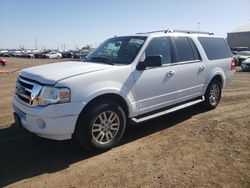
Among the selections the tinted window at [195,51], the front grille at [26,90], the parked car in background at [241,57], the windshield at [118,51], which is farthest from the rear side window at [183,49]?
the parked car in background at [241,57]

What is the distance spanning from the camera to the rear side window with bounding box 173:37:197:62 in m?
6.21

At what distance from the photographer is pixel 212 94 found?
7.48 m

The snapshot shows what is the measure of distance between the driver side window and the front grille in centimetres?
209

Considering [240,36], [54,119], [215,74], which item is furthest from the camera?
[240,36]

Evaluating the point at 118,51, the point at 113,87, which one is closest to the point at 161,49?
the point at 118,51

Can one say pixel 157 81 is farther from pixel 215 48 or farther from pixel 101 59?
pixel 215 48

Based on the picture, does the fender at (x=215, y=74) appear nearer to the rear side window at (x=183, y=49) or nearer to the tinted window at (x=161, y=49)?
the rear side window at (x=183, y=49)

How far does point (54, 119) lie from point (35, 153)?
93 cm

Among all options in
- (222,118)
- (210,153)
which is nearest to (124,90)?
(210,153)

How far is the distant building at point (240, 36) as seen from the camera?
76.5 metres

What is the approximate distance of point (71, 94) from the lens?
436 centimetres

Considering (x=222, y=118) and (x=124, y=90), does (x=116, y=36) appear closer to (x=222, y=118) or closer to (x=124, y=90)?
(x=124, y=90)

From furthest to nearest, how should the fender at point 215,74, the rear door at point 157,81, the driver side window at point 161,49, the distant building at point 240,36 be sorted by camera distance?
the distant building at point 240,36
the fender at point 215,74
the driver side window at point 161,49
the rear door at point 157,81

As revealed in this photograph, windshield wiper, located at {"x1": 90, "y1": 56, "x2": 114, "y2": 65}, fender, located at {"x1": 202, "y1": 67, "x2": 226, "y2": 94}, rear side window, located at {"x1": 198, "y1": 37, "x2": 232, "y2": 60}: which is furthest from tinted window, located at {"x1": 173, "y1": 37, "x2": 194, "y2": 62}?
windshield wiper, located at {"x1": 90, "y1": 56, "x2": 114, "y2": 65}
